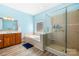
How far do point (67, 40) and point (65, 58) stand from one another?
0.51 metres

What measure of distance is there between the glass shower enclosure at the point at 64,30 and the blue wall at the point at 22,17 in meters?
0.53

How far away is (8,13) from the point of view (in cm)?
158

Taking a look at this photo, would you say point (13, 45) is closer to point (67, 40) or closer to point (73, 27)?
point (67, 40)

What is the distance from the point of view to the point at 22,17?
65.2 inches

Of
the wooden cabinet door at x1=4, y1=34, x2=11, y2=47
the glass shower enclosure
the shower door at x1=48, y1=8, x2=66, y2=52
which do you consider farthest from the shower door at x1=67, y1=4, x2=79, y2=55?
the wooden cabinet door at x1=4, y1=34, x2=11, y2=47

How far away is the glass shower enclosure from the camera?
170 centimetres

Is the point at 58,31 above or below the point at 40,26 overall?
below

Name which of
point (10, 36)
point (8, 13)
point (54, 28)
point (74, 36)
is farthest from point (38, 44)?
point (8, 13)

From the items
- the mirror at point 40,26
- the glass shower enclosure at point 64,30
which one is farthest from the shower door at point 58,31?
the mirror at point 40,26

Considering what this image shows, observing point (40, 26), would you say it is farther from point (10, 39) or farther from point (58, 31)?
point (10, 39)

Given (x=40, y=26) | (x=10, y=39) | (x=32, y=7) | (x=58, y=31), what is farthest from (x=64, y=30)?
(x=10, y=39)

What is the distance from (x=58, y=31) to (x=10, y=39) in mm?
1113

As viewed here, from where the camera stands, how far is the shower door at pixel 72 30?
1.61 metres

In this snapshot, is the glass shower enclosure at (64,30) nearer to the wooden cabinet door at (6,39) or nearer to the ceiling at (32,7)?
the ceiling at (32,7)
